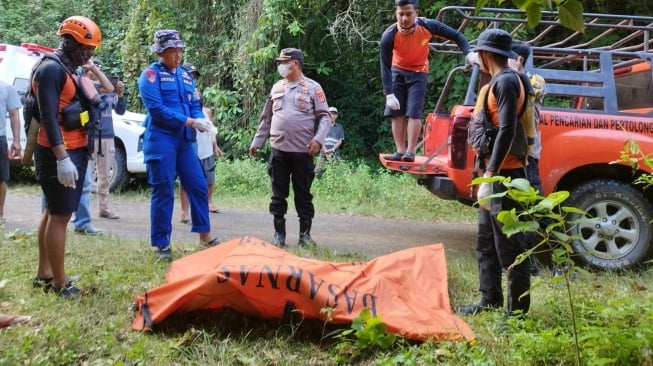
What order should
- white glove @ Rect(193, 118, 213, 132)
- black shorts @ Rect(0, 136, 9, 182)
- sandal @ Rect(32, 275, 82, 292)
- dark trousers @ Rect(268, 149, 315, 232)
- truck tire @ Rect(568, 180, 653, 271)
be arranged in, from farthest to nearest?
black shorts @ Rect(0, 136, 9, 182) → dark trousers @ Rect(268, 149, 315, 232) → white glove @ Rect(193, 118, 213, 132) → truck tire @ Rect(568, 180, 653, 271) → sandal @ Rect(32, 275, 82, 292)

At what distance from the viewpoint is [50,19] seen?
1808 cm

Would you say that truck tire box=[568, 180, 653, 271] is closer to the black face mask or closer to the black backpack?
the black backpack

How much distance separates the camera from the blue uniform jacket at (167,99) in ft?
17.5

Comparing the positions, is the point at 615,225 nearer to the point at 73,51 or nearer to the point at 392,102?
the point at 392,102

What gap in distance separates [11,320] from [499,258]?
2.98 m

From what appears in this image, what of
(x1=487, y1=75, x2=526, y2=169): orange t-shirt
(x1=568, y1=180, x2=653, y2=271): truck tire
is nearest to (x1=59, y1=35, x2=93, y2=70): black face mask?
(x1=487, y1=75, x2=526, y2=169): orange t-shirt

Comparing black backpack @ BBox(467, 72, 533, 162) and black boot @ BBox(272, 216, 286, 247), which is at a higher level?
black backpack @ BBox(467, 72, 533, 162)

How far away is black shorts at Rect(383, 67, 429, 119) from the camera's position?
6.25 meters

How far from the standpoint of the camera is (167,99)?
5465 millimetres

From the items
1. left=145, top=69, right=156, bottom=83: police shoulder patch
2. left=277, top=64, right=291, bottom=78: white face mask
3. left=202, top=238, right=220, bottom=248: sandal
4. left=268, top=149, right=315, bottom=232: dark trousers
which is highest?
left=277, top=64, right=291, bottom=78: white face mask

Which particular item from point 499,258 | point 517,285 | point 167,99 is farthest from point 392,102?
point 517,285

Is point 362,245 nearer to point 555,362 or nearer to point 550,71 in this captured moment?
point 550,71

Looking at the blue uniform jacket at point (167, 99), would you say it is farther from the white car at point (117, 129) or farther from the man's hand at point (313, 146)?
the white car at point (117, 129)

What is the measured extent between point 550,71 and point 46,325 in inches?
180
